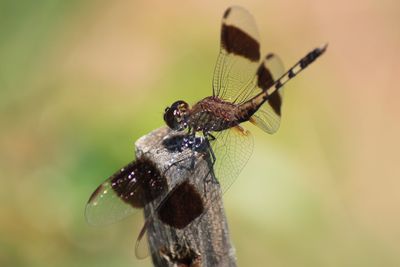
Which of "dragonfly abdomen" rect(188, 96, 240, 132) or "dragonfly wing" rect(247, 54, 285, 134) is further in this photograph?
"dragonfly wing" rect(247, 54, 285, 134)

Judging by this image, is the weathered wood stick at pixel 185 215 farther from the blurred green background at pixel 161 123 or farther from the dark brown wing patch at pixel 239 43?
the blurred green background at pixel 161 123

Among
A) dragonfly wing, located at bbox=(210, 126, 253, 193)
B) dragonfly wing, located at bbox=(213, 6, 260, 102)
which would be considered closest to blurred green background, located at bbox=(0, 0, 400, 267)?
dragonfly wing, located at bbox=(213, 6, 260, 102)

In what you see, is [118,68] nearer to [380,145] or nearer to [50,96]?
[50,96]

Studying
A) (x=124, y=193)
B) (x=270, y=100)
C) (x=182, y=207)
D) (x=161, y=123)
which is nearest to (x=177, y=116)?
(x=270, y=100)

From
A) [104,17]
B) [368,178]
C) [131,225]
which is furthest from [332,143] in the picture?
[104,17]

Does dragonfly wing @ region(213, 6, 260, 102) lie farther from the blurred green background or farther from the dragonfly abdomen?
the blurred green background

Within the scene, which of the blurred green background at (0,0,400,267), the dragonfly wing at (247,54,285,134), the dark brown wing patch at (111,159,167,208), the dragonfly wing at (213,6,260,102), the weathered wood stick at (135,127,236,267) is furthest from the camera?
the blurred green background at (0,0,400,267)
